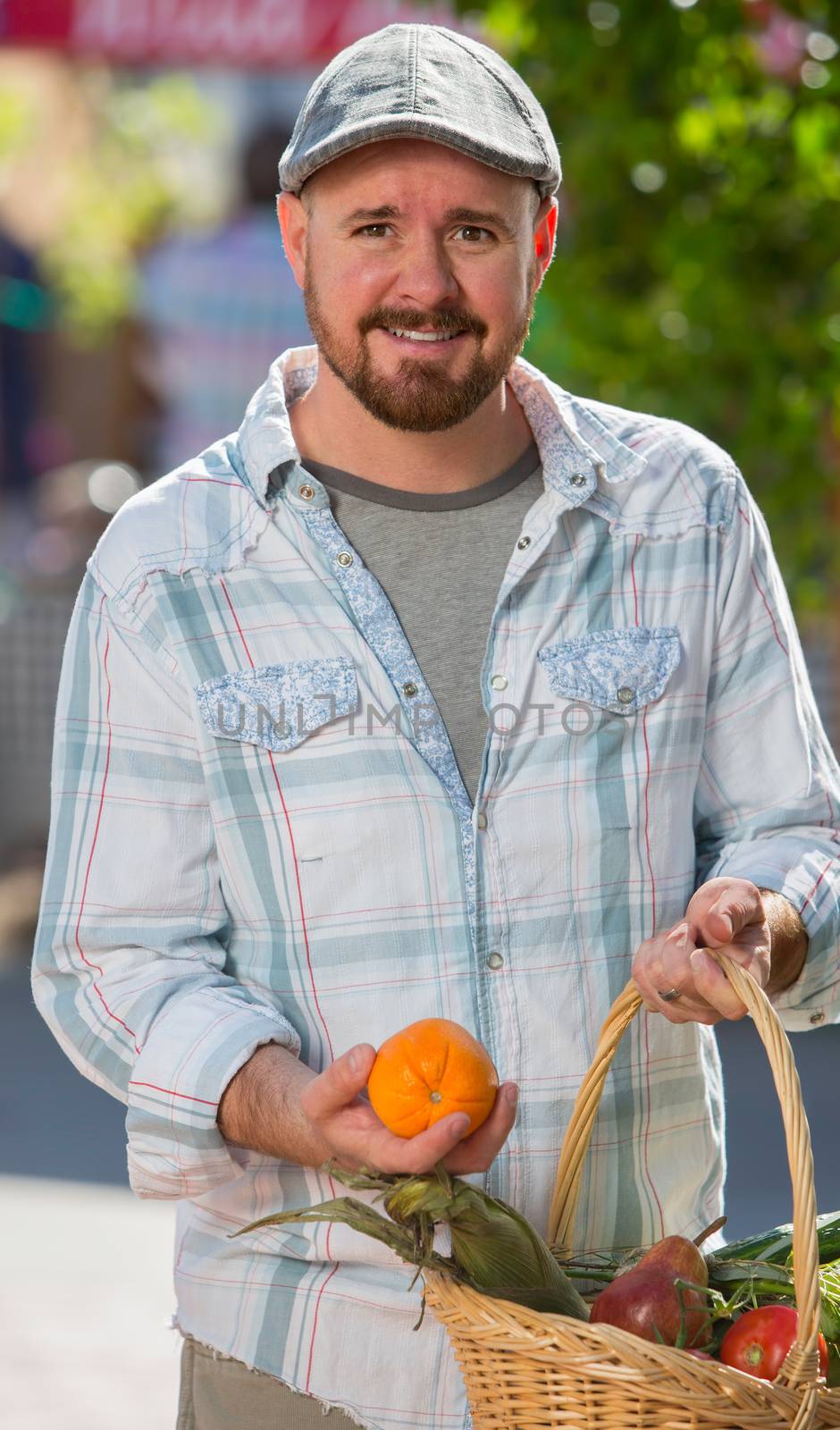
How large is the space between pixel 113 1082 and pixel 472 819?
52 centimetres

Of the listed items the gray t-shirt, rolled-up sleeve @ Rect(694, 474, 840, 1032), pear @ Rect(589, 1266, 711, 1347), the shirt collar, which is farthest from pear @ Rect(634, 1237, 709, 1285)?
the shirt collar

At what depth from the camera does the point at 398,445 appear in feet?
7.88

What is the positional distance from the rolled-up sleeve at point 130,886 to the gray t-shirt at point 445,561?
0.31 m

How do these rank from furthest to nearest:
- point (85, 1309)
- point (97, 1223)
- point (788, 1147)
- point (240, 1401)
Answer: point (97, 1223), point (85, 1309), point (240, 1401), point (788, 1147)

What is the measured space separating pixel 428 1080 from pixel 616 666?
647 mm

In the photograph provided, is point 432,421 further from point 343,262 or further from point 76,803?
point 76,803

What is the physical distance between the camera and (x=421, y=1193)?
6.03ft

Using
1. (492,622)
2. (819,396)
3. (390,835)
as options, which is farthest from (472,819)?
(819,396)

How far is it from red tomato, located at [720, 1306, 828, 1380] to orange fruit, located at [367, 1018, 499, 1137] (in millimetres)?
323

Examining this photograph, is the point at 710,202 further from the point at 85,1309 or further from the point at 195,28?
the point at 85,1309

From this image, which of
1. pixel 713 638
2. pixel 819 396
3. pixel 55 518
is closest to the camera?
pixel 713 638

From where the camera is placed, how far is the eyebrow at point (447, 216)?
2.25 meters

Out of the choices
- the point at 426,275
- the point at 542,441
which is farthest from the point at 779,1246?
the point at 426,275

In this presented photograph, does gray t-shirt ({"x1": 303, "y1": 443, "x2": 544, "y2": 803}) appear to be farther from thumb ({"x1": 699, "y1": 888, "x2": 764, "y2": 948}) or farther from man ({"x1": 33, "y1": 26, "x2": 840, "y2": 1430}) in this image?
thumb ({"x1": 699, "y1": 888, "x2": 764, "y2": 948})
